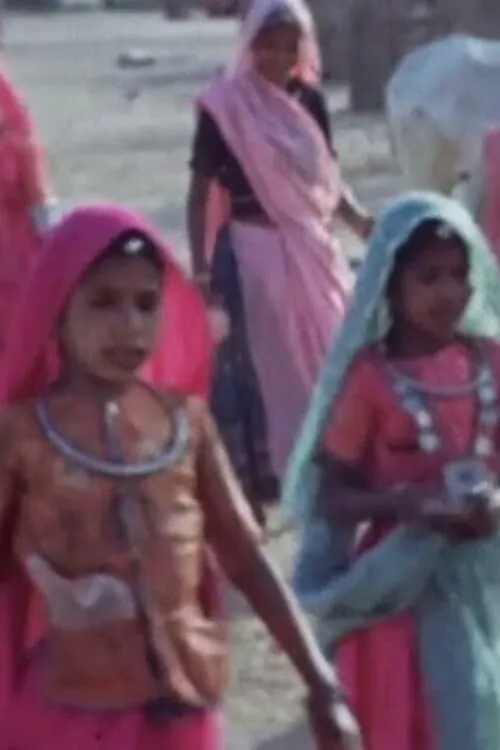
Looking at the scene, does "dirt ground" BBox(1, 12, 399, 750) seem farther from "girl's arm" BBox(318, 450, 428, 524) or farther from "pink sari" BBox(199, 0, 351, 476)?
"girl's arm" BBox(318, 450, 428, 524)

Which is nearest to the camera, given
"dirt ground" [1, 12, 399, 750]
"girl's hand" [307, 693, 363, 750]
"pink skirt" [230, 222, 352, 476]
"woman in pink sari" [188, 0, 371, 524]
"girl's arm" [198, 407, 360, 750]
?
"girl's hand" [307, 693, 363, 750]

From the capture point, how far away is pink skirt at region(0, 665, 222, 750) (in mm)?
4305

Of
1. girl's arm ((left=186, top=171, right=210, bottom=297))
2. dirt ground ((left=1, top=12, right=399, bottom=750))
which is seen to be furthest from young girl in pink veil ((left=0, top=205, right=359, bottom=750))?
girl's arm ((left=186, top=171, right=210, bottom=297))

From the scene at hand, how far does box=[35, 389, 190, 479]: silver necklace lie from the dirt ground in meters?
2.69

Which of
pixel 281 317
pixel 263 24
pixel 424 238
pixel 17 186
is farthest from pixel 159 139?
pixel 424 238

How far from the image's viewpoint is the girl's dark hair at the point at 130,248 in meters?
4.36

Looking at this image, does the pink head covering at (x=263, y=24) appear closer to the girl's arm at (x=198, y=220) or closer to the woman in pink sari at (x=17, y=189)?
the girl's arm at (x=198, y=220)

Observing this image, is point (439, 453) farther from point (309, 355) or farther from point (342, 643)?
point (309, 355)

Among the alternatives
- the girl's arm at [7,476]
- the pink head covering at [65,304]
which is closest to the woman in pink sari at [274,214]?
the pink head covering at [65,304]

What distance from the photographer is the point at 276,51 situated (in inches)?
364

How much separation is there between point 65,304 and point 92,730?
0.60m

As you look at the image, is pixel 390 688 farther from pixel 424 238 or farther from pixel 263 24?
pixel 263 24

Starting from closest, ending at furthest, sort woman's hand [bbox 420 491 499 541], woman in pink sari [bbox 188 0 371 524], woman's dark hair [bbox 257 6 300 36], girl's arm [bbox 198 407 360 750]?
girl's arm [bbox 198 407 360 750]
woman's hand [bbox 420 491 499 541]
woman's dark hair [bbox 257 6 300 36]
woman in pink sari [bbox 188 0 371 524]

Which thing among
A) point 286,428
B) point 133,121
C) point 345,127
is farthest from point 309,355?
point 133,121
